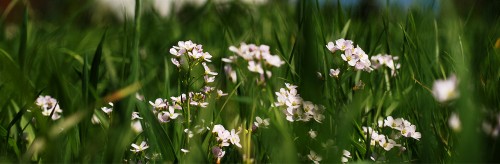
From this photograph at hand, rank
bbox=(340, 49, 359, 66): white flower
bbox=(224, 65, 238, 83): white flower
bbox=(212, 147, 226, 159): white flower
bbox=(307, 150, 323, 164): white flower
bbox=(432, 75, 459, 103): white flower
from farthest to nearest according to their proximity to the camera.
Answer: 1. bbox=(224, 65, 238, 83): white flower
2. bbox=(340, 49, 359, 66): white flower
3. bbox=(212, 147, 226, 159): white flower
4. bbox=(307, 150, 323, 164): white flower
5. bbox=(432, 75, 459, 103): white flower

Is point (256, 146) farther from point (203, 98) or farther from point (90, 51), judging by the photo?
point (90, 51)

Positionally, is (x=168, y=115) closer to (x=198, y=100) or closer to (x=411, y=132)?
(x=198, y=100)

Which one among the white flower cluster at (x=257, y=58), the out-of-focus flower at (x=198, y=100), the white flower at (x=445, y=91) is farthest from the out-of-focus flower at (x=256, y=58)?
the white flower at (x=445, y=91)

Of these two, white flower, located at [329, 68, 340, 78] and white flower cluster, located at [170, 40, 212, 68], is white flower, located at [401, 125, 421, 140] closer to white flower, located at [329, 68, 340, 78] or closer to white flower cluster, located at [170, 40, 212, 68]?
white flower, located at [329, 68, 340, 78]

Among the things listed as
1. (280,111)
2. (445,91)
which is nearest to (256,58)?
(280,111)

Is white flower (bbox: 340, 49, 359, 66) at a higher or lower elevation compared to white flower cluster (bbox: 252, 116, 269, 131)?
higher

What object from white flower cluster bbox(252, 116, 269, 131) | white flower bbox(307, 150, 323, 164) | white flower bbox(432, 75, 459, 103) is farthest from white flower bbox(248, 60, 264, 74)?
white flower bbox(432, 75, 459, 103)

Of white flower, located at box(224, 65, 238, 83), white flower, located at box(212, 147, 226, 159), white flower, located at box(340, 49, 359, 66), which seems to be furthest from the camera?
white flower, located at box(224, 65, 238, 83)

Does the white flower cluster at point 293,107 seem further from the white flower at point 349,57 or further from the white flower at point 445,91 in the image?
the white flower at point 445,91

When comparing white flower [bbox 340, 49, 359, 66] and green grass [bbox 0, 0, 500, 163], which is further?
white flower [bbox 340, 49, 359, 66]

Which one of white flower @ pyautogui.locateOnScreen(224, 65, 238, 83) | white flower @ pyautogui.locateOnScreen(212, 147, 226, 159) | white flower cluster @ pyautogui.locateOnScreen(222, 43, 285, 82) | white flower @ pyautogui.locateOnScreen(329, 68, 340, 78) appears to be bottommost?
white flower @ pyautogui.locateOnScreen(212, 147, 226, 159)
